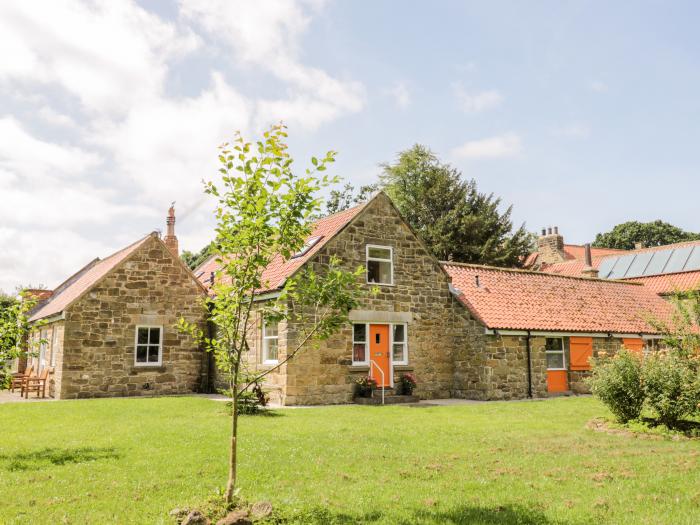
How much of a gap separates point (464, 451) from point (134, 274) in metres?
15.8

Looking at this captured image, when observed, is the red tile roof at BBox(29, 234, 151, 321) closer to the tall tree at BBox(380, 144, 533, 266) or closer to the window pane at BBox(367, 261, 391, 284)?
the window pane at BBox(367, 261, 391, 284)

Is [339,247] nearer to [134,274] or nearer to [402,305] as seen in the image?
[402,305]

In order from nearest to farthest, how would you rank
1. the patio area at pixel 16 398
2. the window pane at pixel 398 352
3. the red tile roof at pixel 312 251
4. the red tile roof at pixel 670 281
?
the red tile roof at pixel 312 251
the patio area at pixel 16 398
the window pane at pixel 398 352
the red tile roof at pixel 670 281

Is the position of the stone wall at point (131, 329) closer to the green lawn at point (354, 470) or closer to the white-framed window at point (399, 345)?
the green lawn at point (354, 470)

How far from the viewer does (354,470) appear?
9219 mm

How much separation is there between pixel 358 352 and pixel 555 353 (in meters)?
8.36

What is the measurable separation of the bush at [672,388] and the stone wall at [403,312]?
889cm

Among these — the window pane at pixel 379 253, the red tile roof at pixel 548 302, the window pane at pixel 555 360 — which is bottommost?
the window pane at pixel 555 360

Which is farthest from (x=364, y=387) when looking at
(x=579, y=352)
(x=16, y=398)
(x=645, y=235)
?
(x=645, y=235)

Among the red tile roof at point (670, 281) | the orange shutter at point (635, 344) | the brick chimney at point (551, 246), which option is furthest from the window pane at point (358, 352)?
the brick chimney at point (551, 246)

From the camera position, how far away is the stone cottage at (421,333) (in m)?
20.0

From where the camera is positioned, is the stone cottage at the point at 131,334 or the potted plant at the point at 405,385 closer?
the potted plant at the point at 405,385

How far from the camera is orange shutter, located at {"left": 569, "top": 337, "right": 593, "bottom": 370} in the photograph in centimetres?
2384

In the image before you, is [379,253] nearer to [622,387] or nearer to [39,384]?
[622,387]
